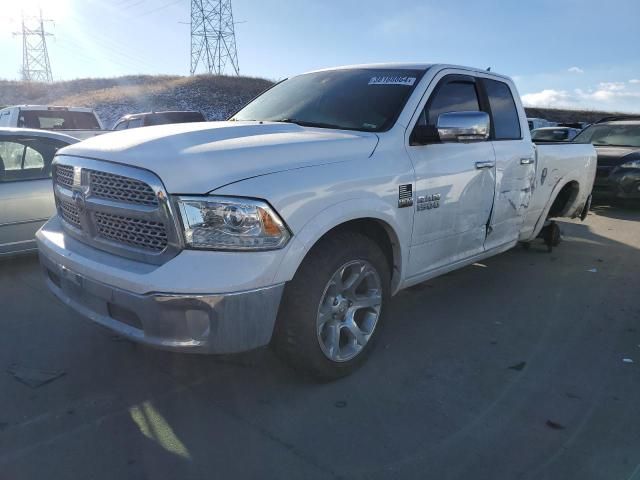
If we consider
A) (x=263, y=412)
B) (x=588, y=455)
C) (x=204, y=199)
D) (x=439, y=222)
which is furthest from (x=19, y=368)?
(x=588, y=455)

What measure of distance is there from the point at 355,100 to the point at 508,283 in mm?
2625

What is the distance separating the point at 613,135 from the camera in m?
10.6

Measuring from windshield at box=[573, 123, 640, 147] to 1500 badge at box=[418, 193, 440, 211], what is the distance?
763cm

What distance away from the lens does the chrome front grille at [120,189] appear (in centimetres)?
262

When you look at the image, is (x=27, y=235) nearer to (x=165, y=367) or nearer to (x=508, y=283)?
(x=165, y=367)

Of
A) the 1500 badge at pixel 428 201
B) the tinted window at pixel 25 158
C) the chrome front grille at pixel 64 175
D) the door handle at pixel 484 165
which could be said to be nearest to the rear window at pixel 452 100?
the door handle at pixel 484 165

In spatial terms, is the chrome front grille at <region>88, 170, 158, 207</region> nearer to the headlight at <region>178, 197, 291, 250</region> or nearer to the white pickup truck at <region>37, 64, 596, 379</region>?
the white pickup truck at <region>37, 64, 596, 379</region>

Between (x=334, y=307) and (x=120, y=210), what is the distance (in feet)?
4.27

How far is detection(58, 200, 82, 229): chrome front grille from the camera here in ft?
10.3

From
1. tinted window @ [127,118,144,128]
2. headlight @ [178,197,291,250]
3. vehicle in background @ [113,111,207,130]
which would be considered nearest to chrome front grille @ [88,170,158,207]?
headlight @ [178,197,291,250]

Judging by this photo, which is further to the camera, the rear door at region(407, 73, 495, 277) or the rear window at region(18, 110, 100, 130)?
the rear window at region(18, 110, 100, 130)

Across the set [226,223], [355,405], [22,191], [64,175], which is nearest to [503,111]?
[355,405]

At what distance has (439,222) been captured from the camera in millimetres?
3717

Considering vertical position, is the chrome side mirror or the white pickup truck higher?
the chrome side mirror
